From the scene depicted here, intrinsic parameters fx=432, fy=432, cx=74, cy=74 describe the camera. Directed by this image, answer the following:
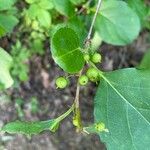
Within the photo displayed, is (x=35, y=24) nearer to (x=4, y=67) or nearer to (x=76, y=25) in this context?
(x=76, y=25)

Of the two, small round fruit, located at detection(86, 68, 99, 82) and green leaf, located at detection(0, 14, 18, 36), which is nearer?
small round fruit, located at detection(86, 68, 99, 82)

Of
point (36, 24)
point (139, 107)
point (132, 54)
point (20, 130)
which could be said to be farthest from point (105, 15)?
point (132, 54)

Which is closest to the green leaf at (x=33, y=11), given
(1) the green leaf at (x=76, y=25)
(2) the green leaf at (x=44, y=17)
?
(2) the green leaf at (x=44, y=17)

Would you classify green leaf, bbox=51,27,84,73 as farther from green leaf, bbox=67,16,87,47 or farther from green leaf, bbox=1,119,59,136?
green leaf, bbox=67,16,87,47

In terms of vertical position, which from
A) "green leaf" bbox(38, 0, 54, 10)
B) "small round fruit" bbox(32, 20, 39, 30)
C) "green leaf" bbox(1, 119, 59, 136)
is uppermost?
"green leaf" bbox(38, 0, 54, 10)

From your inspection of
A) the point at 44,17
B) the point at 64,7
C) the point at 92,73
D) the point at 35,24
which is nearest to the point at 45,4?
the point at 44,17

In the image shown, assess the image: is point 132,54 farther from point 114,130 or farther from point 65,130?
point 114,130

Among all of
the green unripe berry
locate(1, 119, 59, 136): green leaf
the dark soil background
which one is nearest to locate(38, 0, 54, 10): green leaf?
the green unripe berry
